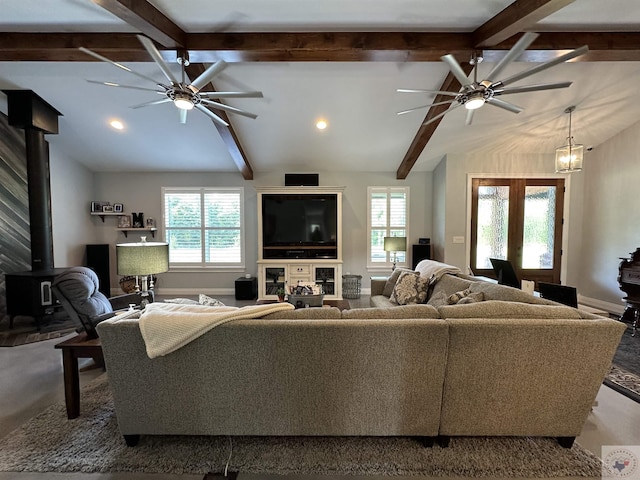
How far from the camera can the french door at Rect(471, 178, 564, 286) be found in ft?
16.5

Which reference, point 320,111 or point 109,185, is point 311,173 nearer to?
point 320,111

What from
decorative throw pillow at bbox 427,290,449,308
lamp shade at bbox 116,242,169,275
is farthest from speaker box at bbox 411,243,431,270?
lamp shade at bbox 116,242,169,275

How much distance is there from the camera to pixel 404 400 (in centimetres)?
161

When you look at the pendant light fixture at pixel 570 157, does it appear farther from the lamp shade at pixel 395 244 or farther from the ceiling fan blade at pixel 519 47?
the ceiling fan blade at pixel 519 47

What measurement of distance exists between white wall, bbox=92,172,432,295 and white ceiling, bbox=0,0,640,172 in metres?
0.23

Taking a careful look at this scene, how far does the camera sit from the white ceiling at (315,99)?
8.04ft

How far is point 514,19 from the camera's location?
7.56ft

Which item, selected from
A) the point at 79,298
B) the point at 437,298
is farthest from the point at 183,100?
the point at 437,298

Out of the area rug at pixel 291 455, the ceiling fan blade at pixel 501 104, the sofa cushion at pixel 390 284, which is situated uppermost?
the ceiling fan blade at pixel 501 104

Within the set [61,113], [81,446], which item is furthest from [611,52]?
[61,113]

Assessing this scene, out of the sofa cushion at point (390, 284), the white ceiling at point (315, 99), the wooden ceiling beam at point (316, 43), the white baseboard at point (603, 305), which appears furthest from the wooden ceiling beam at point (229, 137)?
the white baseboard at point (603, 305)

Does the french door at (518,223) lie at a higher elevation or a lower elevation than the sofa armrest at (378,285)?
higher

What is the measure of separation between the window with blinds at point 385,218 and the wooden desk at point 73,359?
4.59 m

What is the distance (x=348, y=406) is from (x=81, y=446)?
1.73m
